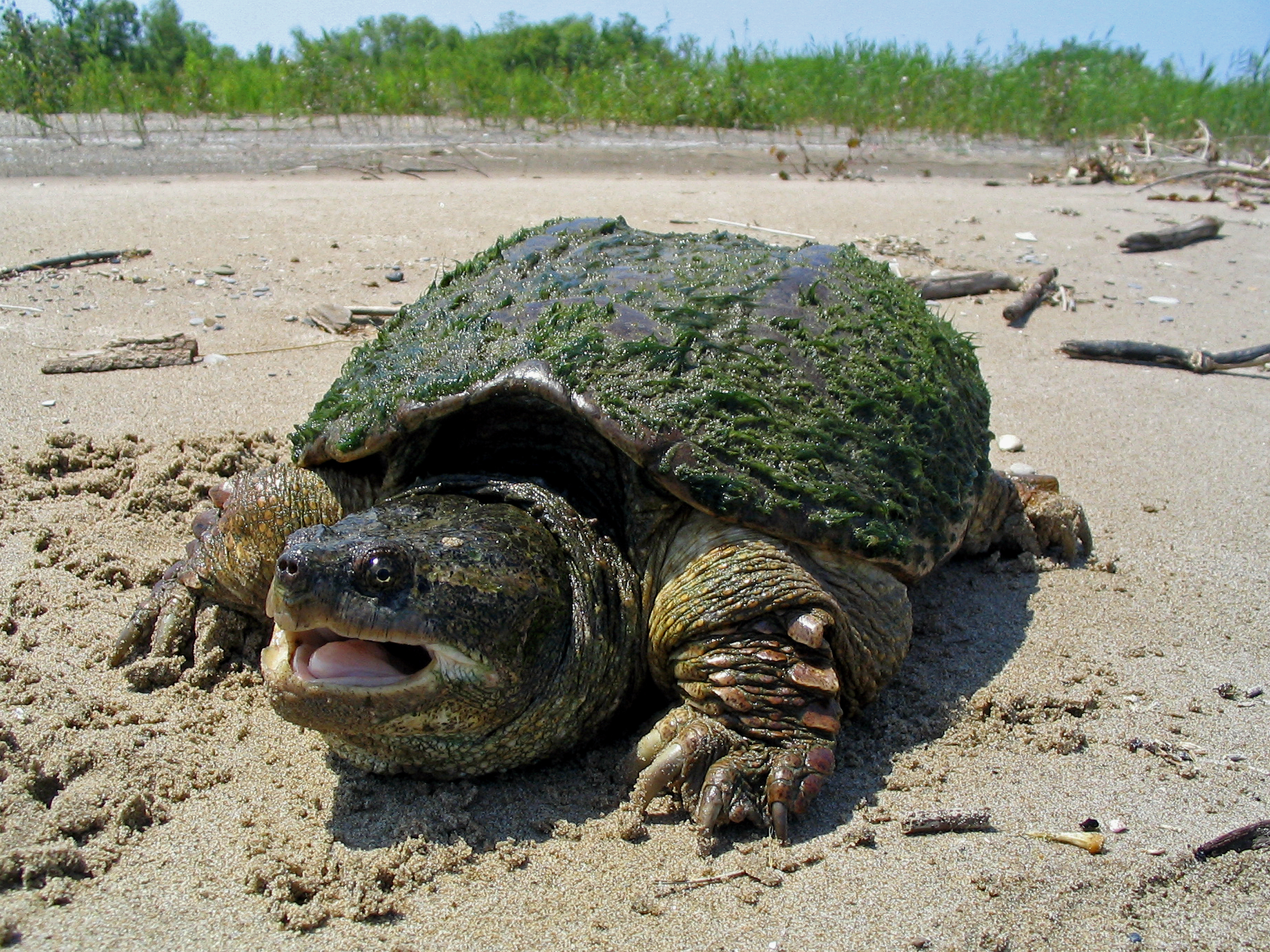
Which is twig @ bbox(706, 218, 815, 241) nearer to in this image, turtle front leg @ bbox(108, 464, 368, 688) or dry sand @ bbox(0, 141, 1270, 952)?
dry sand @ bbox(0, 141, 1270, 952)

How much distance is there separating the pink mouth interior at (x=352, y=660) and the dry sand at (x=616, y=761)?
33 centimetres

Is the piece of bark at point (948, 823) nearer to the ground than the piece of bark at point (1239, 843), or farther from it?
nearer to the ground

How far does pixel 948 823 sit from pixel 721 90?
12645 millimetres

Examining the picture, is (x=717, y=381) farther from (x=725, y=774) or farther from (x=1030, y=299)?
(x=1030, y=299)

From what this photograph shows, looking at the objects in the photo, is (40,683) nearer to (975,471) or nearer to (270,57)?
(975,471)

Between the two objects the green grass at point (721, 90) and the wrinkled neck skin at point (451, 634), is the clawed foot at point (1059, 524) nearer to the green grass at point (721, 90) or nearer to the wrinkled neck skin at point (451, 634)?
the wrinkled neck skin at point (451, 634)

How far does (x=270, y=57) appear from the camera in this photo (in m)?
14.9

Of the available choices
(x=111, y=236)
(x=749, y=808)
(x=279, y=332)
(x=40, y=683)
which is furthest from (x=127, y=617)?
(x=111, y=236)

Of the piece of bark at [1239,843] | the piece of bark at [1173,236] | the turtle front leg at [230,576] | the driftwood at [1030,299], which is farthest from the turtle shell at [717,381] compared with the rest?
the piece of bark at [1173,236]

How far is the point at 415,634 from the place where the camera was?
1.90 metres

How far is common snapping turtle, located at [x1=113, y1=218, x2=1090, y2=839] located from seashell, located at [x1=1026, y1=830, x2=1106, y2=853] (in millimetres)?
450

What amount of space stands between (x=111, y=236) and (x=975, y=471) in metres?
5.30

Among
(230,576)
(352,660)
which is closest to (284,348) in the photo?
(230,576)

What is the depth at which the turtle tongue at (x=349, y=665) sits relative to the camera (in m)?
1.92
